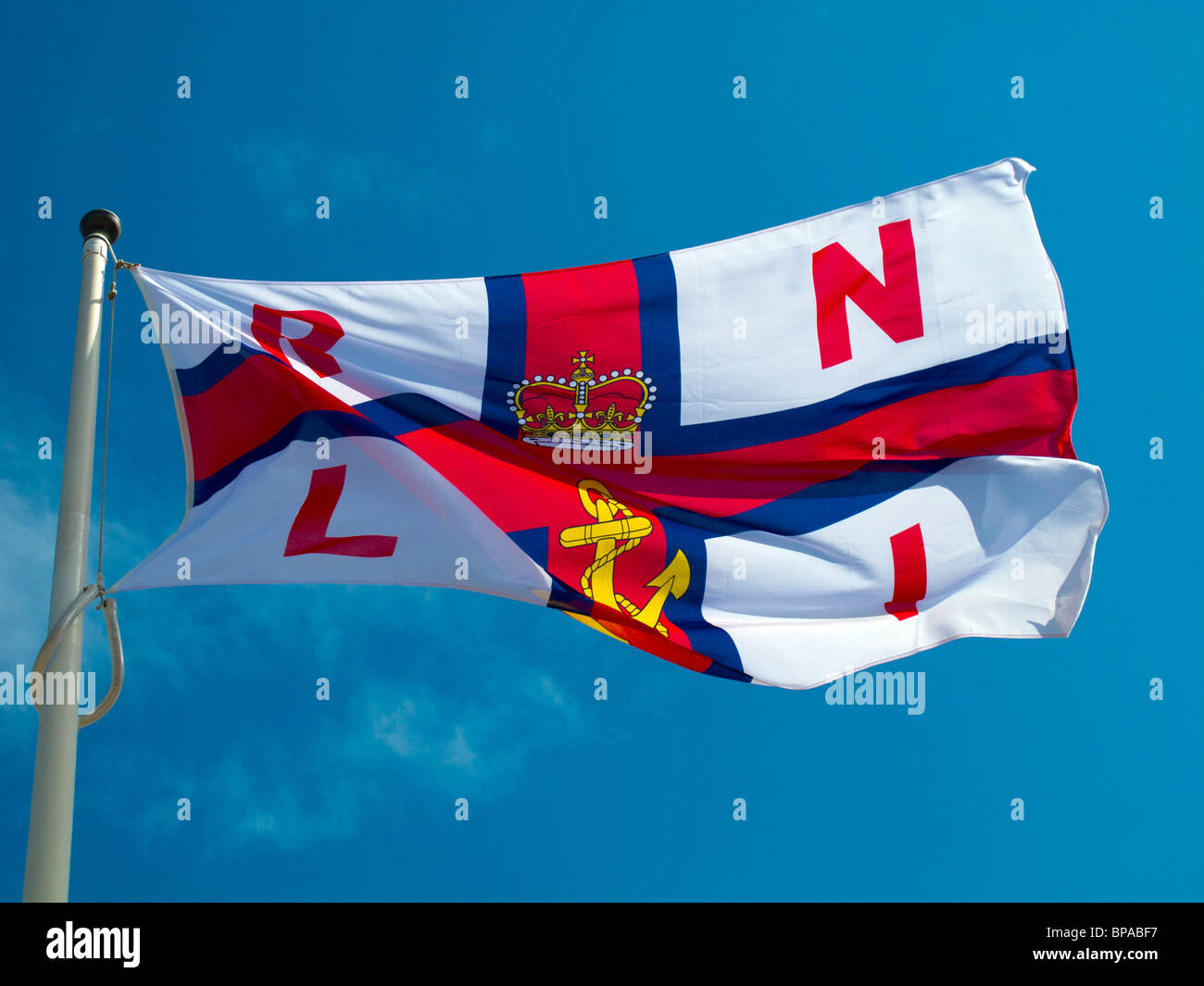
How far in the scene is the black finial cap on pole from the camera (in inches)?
469

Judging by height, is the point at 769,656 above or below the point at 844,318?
below

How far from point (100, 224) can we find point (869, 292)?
23.4 feet

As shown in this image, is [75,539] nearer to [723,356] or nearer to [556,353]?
[556,353]

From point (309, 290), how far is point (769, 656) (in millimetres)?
5351

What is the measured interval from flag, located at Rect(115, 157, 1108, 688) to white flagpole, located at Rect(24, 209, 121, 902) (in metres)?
0.74

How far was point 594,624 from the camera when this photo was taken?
12.4 meters

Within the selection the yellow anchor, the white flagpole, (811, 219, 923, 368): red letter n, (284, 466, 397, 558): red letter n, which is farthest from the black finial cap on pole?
(811, 219, 923, 368): red letter n

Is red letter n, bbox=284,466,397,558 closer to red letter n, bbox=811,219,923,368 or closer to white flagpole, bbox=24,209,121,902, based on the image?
white flagpole, bbox=24,209,121,902

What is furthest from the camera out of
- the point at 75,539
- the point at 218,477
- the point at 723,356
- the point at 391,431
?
the point at 723,356

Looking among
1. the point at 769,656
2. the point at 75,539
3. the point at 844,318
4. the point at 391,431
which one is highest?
the point at 844,318

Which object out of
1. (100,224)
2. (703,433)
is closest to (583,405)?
(703,433)

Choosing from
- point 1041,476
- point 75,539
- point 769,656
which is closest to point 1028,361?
point 1041,476

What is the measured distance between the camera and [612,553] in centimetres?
1295

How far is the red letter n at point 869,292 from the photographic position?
45.6 ft
